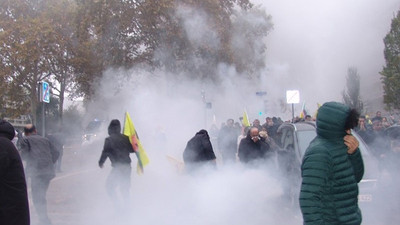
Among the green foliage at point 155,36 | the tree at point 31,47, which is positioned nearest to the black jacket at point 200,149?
the green foliage at point 155,36

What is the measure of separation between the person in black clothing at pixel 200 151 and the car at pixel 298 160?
4.04 feet

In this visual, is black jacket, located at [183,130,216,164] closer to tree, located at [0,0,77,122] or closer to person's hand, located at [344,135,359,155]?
person's hand, located at [344,135,359,155]

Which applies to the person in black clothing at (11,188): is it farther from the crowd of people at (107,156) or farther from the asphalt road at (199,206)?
the asphalt road at (199,206)

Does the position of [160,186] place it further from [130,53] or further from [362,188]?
[130,53]

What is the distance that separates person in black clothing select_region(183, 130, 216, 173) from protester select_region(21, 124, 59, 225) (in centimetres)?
210

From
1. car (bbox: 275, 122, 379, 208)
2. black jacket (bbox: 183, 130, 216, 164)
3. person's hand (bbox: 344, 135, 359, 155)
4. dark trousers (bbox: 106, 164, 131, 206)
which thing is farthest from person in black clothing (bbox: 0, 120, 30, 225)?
car (bbox: 275, 122, 379, 208)

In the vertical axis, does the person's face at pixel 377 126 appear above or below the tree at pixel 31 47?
below

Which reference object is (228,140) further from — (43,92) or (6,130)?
(6,130)

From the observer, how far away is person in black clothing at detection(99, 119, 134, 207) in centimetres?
743

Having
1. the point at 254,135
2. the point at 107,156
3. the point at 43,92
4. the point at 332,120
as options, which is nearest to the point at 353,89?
the point at 43,92

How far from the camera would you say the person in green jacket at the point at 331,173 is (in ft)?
8.76

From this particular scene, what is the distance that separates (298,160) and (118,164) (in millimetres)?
2758

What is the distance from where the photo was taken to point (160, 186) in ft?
31.4

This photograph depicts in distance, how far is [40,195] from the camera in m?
6.79
